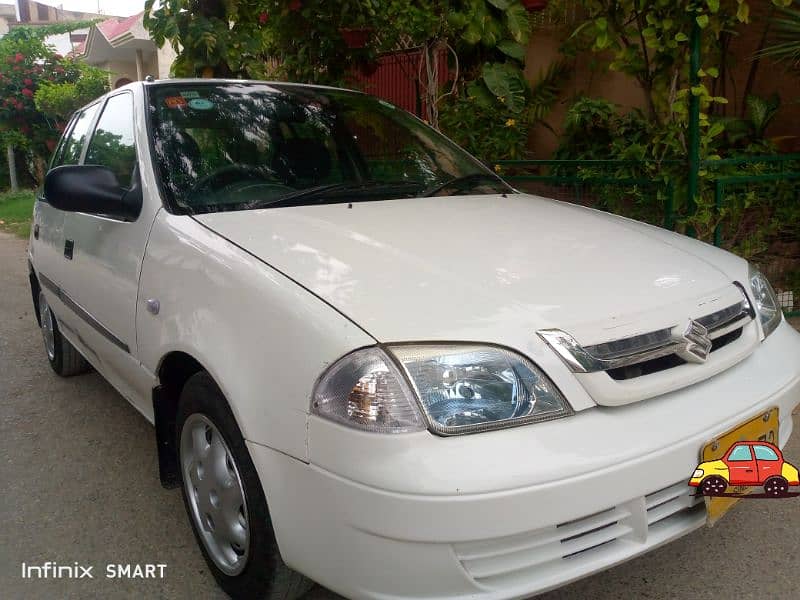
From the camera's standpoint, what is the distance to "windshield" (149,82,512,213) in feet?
9.00

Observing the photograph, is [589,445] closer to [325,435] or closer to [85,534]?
[325,435]

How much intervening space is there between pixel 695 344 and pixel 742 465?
347mm

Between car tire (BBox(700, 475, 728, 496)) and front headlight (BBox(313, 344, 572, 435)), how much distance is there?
46 cm

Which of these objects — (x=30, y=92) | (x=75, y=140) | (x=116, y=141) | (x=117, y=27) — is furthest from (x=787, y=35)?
(x=117, y=27)

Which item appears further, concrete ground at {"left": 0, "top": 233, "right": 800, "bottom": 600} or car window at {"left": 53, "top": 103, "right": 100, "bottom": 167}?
car window at {"left": 53, "top": 103, "right": 100, "bottom": 167}

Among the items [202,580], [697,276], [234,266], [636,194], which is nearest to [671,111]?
[636,194]

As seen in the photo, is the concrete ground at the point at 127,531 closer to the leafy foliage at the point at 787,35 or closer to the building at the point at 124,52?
the leafy foliage at the point at 787,35

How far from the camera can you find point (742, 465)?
197 centimetres

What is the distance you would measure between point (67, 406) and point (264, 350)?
9.09ft

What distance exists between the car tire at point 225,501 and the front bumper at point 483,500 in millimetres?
146

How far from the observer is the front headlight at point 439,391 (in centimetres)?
171

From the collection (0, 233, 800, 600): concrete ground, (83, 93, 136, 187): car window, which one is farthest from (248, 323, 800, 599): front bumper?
(83, 93, 136, 187): car window

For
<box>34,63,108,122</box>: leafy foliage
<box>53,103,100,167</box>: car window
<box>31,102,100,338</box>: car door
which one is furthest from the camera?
<box>34,63,108,122</box>: leafy foliage
